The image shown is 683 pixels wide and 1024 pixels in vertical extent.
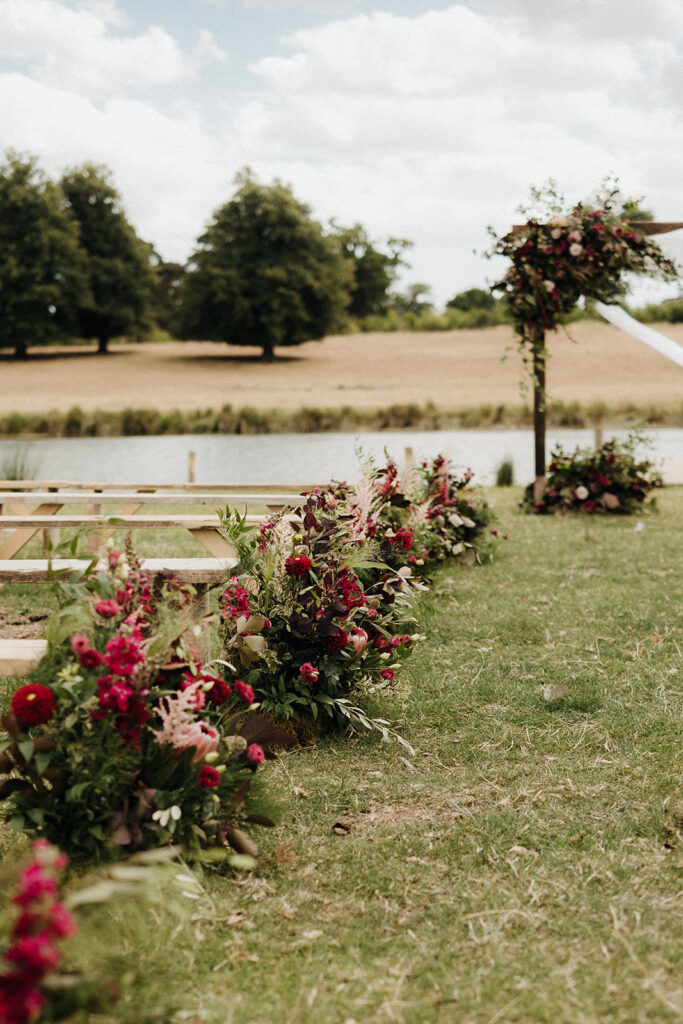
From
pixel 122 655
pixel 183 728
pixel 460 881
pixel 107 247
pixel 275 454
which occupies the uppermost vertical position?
pixel 107 247

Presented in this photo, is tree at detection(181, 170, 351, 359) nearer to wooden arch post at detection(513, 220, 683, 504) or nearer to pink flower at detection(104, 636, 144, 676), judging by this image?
wooden arch post at detection(513, 220, 683, 504)

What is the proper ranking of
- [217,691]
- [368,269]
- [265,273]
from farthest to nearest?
1. [368,269]
2. [265,273]
3. [217,691]

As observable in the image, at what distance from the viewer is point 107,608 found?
2143 millimetres

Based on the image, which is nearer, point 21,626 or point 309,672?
point 309,672

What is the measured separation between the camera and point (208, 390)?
39.3 metres

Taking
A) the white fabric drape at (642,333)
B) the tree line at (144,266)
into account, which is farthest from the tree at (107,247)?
the white fabric drape at (642,333)

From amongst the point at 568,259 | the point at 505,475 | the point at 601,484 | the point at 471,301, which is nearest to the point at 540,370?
the point at 568,259

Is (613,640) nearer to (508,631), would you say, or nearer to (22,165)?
(508,631)

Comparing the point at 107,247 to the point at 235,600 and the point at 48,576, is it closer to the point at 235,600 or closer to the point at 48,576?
the point at 235,600

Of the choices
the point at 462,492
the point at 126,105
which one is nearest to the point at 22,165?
the point at 126,105

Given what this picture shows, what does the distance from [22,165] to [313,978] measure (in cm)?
5170

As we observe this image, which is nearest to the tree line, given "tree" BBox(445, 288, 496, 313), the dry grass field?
the dry grass field

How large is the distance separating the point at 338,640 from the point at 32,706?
1388mm

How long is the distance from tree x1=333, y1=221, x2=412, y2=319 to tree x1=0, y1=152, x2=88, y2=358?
1833cm
